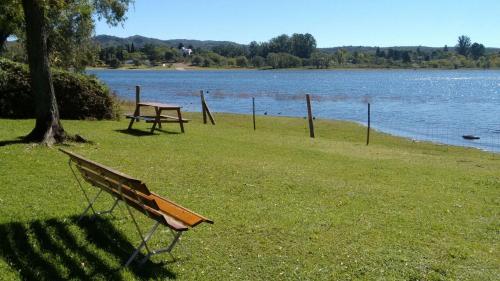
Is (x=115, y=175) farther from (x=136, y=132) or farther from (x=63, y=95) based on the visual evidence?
(x=63, y=95)

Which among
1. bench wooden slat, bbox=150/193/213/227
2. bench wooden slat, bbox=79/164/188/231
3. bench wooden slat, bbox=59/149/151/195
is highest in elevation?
bench wooden slat, bbox=59/149/151/195

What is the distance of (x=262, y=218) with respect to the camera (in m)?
8.37

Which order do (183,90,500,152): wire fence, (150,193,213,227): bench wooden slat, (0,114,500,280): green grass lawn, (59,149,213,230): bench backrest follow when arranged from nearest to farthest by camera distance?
1. (59,149,213,230): bench backrest
2. (150,193,213,227): bench wooden slat
3. (0,114,500,280): green grass lawn
4. (183,90,500,152): wire fence

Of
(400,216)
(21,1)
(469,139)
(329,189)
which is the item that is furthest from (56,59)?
(400,216)

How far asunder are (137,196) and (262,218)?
270cm

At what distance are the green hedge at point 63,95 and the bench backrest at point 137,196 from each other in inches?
531

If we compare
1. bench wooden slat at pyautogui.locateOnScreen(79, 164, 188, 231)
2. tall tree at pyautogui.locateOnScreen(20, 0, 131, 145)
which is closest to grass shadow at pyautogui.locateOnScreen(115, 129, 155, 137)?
tall tree at pyautogui.locateOnScreen(20, 0, 131, 145)

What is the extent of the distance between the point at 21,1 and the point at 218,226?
8743 millimetres

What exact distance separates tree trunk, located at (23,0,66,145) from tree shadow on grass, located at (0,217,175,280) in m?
6.79

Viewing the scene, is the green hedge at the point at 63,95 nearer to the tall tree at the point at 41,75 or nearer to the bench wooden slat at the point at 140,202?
the tall tree at the point at 41,75

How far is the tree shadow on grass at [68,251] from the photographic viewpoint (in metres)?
5.91

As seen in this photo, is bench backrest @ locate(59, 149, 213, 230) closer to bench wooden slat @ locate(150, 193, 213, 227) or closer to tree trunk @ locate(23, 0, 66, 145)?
bench wooden slat @ locate(150, 193, 213, 227)

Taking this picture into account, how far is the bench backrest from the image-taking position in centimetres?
583

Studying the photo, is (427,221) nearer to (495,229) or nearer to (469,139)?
(495,229)
